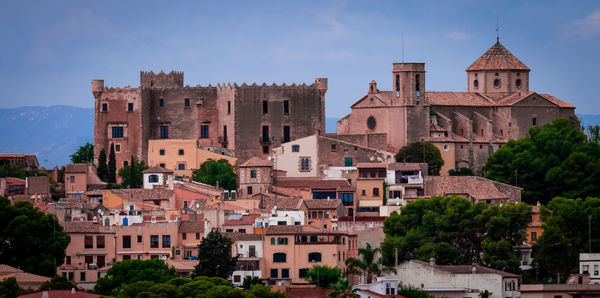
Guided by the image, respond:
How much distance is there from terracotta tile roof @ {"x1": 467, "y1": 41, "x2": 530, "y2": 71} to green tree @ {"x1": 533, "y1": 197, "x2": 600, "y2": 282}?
98.7 ft

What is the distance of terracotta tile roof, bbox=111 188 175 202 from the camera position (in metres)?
86.8

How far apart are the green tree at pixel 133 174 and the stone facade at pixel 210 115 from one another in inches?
95.8

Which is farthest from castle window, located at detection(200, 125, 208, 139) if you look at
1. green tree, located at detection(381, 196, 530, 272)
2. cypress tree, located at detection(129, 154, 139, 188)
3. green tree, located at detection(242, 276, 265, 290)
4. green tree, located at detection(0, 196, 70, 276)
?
green tree, located at detection(242, 276, 265, 290)

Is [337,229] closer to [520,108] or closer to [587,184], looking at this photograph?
[587,184]

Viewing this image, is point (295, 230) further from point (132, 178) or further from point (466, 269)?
point (132, 178)

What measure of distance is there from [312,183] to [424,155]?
868 cm

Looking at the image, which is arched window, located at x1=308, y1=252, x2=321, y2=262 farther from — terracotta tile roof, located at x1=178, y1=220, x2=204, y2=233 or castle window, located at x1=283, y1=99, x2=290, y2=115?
castle window, located at x1=283, y1=99, x2=290, y2=115

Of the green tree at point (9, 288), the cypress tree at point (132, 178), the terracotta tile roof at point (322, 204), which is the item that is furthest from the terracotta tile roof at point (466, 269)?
the cypress tree at point (132, 178)

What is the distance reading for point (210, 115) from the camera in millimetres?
101688

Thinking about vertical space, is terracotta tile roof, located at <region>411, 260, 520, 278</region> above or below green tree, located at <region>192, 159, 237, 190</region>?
below

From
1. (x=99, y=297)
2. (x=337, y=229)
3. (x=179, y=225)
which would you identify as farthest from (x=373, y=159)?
(x=99, y=297)

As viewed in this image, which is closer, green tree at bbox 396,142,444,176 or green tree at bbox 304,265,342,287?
green tree at bbox 304,265,342,287

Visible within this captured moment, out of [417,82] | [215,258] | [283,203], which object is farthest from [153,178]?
[215,258]

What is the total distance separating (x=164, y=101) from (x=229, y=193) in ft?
48.3
